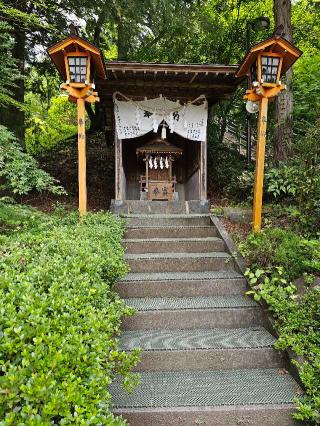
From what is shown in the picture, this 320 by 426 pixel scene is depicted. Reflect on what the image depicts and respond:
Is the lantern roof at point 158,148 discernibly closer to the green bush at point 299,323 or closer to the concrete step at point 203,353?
the green bush at point 299,323

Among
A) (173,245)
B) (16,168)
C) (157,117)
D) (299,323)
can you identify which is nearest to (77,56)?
(16,168)

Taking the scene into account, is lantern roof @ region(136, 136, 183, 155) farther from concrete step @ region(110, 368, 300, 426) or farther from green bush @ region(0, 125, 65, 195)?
concrete step @ region(110, 368, 300, 426)

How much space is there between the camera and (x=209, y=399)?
2482mm

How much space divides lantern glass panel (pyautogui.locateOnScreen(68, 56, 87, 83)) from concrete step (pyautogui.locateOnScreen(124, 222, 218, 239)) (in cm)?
255

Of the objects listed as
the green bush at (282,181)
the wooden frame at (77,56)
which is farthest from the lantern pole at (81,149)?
the green bush at (282,181)

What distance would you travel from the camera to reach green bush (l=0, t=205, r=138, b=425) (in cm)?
133

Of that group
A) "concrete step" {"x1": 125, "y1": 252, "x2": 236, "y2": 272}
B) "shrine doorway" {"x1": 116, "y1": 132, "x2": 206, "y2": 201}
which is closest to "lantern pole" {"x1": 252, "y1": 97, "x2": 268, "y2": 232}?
"concrete step" {"x1": 125, "y1": 252, "x2": 236, "y2": 272}

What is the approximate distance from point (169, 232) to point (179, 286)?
5.03ft

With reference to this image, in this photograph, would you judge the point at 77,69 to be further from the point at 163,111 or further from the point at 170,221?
the point at 170,221

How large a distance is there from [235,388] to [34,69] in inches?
385

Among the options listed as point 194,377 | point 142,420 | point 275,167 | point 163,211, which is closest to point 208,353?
point 194,377

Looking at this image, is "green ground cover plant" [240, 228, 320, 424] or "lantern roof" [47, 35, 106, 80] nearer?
"green ground cover plant" [240, 228, 320, 424]

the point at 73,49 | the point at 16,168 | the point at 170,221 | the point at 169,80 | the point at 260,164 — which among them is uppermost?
the point at 169,80

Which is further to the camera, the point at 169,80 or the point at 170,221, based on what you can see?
the point at 169,80
